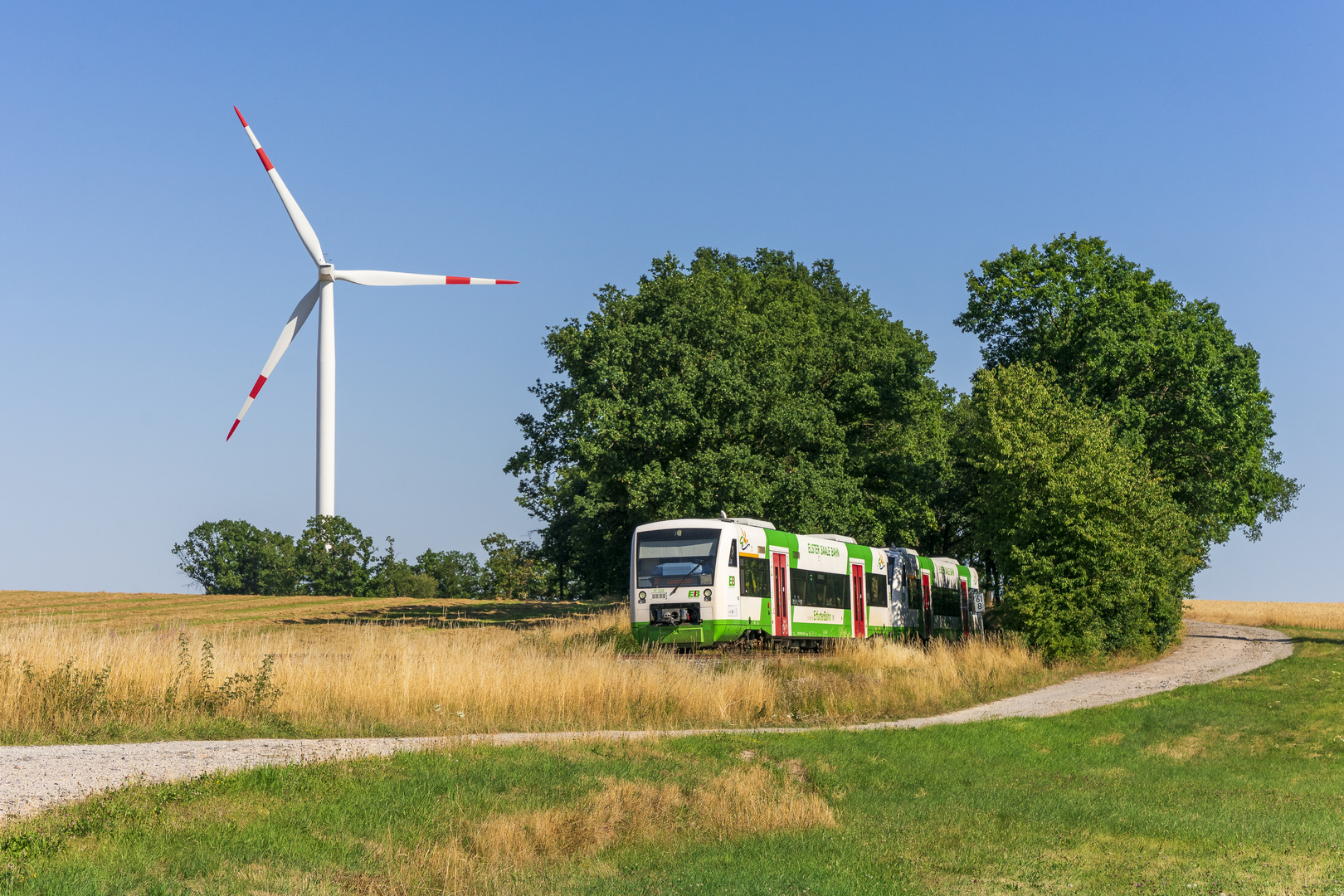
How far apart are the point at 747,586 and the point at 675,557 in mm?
2127

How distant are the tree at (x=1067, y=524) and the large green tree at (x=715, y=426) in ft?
24.1

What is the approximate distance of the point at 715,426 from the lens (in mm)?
39344

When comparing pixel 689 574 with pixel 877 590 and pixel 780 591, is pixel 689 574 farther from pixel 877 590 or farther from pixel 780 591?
pixel 877 590

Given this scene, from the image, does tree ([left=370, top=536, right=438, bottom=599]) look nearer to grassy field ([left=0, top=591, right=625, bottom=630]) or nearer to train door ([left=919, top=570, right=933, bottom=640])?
grassy field ([left=0, top=591, right=625, bottom=630])

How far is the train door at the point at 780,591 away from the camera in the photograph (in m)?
32.4

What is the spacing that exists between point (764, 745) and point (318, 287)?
39.5 meters

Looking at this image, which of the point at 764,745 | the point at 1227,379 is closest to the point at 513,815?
the point at 764,745

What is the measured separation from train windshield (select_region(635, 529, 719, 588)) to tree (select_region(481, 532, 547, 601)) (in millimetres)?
65720

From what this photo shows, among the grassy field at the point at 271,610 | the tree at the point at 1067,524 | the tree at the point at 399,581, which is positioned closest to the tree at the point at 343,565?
the tree at the point at 399,581

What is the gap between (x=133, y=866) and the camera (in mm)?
9602

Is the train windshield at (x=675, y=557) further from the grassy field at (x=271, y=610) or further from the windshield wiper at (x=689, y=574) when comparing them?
the grassy field at (x=271, y=610)

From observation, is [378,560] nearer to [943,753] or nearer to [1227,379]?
[1227,379]

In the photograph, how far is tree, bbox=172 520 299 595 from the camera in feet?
304

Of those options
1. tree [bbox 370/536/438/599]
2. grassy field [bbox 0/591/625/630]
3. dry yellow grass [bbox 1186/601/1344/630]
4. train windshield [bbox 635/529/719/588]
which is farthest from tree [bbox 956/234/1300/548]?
tree [bbox 370/536/438/599]
